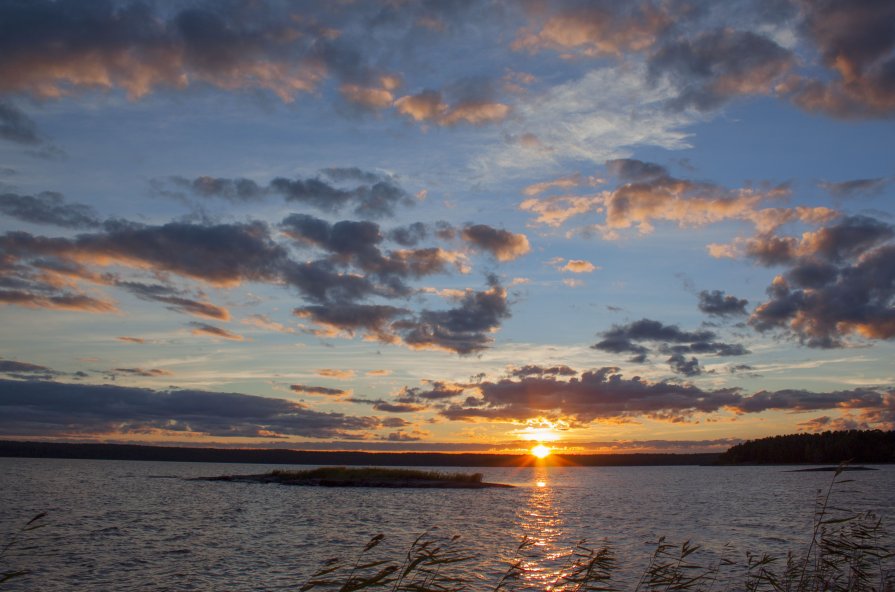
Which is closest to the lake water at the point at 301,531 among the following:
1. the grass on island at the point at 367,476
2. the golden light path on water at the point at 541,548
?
the golden light path on water at the point at 541,548

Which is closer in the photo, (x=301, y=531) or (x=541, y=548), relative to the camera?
(x=541, y=548)

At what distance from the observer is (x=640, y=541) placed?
58000 mm

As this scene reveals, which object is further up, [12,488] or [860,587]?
[860,587]

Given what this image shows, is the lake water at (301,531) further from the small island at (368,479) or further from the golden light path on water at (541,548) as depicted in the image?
the small island at (368,479)

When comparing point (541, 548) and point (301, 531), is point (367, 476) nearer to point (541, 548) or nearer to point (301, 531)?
point (301, 531)

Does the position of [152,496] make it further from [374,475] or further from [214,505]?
[374,475]

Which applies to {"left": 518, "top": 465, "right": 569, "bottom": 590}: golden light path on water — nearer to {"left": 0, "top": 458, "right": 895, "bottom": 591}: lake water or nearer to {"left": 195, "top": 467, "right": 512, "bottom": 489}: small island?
{"left": 0, "top": 458, "right": 895, "bottom": 591}: lake water

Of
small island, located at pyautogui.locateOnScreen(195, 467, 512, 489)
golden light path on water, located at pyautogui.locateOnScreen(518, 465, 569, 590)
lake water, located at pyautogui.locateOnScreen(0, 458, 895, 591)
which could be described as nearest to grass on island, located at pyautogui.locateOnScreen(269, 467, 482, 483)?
small island, located at pyautogui.locateOnScreen(195, 467, 512, 489)

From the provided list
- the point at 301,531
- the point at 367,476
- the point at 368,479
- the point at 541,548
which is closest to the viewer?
the point at 541,548

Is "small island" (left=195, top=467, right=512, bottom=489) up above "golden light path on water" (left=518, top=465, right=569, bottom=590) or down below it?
below

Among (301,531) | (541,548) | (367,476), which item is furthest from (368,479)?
(541,548)

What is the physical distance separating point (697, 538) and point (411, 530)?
2646 centimetres

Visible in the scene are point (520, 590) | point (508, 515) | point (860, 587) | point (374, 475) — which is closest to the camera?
point (860, 587)

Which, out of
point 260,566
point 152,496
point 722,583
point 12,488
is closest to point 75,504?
point 152,496
